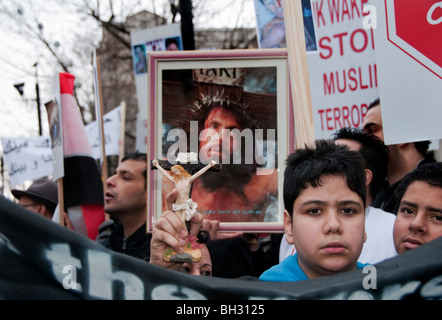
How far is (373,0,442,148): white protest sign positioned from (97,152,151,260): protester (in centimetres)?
208

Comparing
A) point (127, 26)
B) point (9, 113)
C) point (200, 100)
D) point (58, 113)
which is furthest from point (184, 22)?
point (9, 113)

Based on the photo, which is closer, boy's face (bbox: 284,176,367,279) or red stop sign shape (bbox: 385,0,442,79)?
boy's face (bbox: 284,176,367,279)

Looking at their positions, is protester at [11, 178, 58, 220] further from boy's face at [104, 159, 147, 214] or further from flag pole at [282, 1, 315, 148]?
flag pole at [282, 1, 315, 148]

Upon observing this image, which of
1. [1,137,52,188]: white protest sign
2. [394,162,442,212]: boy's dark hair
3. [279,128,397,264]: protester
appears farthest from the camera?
[1,137,52,188]: white protest sign

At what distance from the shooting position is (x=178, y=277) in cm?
146

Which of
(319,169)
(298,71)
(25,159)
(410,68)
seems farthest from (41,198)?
(410,68)

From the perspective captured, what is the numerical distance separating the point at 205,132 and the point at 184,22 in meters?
3.72

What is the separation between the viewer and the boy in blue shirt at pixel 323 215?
1.86 m

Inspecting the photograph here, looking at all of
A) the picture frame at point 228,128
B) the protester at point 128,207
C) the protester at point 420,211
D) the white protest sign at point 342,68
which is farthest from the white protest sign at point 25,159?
the protester at point 420,211

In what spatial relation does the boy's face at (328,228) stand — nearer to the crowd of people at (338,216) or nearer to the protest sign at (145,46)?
the crowd of people at (338,216)

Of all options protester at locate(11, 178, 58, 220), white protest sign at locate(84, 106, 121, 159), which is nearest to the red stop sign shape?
protester at locate(11, 178, 58, 220)

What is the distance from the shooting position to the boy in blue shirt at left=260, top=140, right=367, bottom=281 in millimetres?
1863

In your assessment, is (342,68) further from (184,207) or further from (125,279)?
(125,279)

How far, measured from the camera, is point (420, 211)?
89.5 inches
